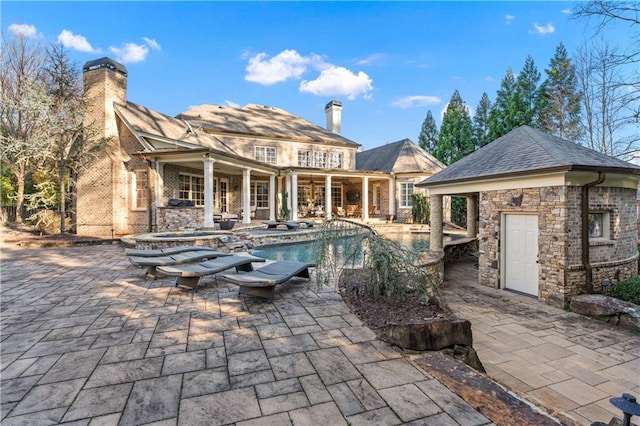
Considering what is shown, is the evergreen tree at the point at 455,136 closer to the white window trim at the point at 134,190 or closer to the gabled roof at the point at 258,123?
the gabled roof at the point at 258,123

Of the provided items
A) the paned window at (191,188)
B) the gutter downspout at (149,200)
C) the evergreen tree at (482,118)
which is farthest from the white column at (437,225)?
the evergreen tree at (482,118)

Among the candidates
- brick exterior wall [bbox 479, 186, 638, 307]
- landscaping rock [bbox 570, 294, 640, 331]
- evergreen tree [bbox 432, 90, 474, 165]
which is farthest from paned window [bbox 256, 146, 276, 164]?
landscaping rock [bbox 570, 294, 640, 331]

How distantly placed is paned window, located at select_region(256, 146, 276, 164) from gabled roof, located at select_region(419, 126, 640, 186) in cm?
1228

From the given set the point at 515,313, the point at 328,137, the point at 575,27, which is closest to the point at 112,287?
the point at 515,313

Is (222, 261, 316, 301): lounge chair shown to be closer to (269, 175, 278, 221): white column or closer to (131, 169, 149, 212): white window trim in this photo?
(131, 169, 149, 212): white window trim

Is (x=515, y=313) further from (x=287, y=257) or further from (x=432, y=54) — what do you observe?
(x=432, y=54)

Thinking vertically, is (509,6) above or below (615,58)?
above

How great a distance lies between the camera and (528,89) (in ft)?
69.4

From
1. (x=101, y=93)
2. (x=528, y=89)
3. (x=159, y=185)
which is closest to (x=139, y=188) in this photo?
(x=159, y=185)

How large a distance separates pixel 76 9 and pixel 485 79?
26.7 meters

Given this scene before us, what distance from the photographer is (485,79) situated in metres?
24.4

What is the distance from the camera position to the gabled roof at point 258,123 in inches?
707

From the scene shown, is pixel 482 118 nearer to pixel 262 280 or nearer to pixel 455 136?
pixel 455 136

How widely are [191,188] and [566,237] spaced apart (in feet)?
46.2
